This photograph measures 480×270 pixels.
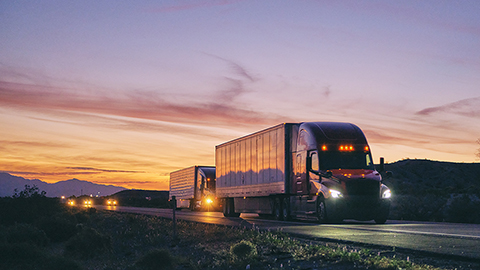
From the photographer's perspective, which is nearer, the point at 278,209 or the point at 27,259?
the point at 27,259

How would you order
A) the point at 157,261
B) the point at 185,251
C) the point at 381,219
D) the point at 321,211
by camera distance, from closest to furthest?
the point at 157,261
the point at 185,251
the point at 381,219
the point at 321,211

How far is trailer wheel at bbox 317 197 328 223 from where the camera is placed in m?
21.0

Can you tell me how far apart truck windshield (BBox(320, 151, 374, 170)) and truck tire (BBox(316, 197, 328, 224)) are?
1.32 m

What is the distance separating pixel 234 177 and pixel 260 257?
834 inches

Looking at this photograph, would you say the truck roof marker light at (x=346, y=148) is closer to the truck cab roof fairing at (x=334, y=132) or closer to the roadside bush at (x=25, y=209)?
the truck cab roof fairing at (x=334, y=132)

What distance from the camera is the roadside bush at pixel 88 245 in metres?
19.0

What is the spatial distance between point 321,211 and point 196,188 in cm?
2751

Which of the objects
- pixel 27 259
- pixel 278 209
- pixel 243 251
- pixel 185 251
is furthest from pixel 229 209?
pixel 243 251

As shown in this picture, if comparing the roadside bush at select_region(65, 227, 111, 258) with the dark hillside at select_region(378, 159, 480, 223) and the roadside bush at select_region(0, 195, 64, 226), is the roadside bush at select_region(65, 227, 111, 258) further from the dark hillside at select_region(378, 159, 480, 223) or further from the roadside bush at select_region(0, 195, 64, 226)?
the dark hillside at select_region(378, 159, 480, 223)

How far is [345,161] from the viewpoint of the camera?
22.0 metres

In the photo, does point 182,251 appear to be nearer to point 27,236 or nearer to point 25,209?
point 27,236

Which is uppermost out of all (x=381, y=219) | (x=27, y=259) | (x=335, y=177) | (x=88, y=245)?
(x=335, y=177)

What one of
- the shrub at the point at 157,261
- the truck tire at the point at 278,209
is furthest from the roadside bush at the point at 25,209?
the shrub at the point at 157,261

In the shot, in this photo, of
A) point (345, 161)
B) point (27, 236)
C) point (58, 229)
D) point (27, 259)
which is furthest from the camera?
point (58, 229)
